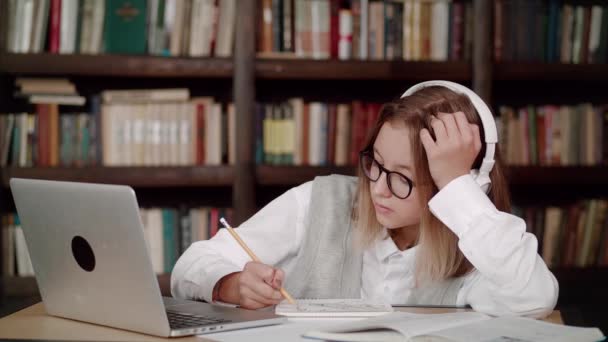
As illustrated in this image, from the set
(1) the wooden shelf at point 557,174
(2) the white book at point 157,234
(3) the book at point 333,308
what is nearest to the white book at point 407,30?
(1) the wooden shelf at point 557,174

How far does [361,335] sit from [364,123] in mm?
1830

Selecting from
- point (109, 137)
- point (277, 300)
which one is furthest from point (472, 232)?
point (109, 137)

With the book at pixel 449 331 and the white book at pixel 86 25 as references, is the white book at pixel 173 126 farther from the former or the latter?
the book at pixel 449 331

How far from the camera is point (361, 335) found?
3.37 feet

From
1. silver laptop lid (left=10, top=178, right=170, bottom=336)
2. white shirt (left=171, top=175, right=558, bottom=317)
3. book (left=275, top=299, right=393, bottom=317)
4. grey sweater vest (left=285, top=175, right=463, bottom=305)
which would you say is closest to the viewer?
silver laptop lid (left=10, top=178, right=170, bottom=336)

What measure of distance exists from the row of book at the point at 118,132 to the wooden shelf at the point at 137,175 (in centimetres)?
4

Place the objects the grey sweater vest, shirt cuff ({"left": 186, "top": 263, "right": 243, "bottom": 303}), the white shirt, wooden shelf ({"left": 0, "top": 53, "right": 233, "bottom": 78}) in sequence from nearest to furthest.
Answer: the white shirt
shirt cuff ({"left": 186, "top": 263, "right": 243, "bottom": 303})
the grey sweater vest
wooden shelf ({"left": 0, "top": 53, "right": 233, "bottom": 78})

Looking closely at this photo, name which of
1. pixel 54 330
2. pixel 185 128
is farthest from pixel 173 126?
pixel 54 330

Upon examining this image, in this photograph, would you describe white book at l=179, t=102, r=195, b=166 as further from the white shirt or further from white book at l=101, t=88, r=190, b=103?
the white shirt

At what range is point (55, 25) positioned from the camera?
8.80ft

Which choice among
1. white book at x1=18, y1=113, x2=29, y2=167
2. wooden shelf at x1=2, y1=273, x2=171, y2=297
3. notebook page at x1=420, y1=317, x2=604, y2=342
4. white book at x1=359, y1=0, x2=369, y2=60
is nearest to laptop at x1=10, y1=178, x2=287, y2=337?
notebook page at x1=420, y1=317, x2=604, y2=342

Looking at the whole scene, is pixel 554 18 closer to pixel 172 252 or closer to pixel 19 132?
pixel 172 252

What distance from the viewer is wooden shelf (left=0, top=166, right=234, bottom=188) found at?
2664 millimetres

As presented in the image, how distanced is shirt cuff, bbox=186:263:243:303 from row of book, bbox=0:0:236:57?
4.51 feet
